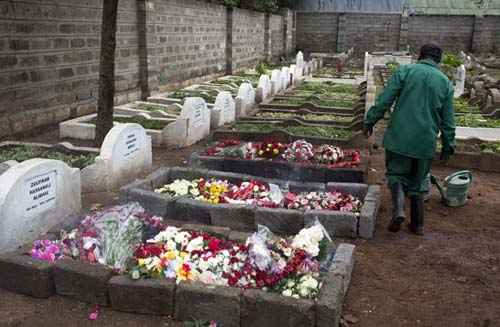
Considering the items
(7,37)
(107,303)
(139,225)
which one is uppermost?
(7,37)

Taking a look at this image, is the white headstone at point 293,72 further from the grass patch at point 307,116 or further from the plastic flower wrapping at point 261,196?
the plastic flower wrapping at point 261,196

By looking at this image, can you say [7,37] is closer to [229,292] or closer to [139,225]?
[139,225]

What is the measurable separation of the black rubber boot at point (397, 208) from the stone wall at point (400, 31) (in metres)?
29.0

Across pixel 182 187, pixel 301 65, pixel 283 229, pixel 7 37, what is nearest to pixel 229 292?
pixel 283 229

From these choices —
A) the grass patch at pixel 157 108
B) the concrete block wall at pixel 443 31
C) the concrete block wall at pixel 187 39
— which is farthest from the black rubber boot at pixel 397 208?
the concrete block wall at pixel 443 31

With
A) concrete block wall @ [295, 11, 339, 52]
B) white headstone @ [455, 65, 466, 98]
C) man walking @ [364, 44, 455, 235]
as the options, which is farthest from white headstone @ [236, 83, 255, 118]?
concrete block wall @ [295, 11, 339, 52]

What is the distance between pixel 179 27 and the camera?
1545cm

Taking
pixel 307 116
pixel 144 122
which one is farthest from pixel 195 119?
pixel 307 116

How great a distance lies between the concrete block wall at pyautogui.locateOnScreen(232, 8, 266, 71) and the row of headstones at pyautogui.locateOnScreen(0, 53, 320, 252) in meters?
14.3

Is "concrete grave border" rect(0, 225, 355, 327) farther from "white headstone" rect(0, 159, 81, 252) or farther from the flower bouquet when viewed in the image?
the flower bouquet

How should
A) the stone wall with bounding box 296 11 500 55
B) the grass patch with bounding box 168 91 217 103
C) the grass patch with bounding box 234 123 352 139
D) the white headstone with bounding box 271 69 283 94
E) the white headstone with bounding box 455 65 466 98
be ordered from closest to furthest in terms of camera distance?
the grass patch with bounding box 234 123 352 139, the grass patch with bounding box 168 91 217 103, the white headstone with bounding box 271 69 283 94, the white headstone with bounding box 455 65 466 98, the stone wall with bounding box 296 11 500 55

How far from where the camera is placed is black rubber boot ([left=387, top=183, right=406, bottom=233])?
5395 mm

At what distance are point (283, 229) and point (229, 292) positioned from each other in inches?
65.7

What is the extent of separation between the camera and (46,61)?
30.6 ft
